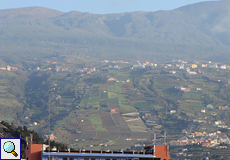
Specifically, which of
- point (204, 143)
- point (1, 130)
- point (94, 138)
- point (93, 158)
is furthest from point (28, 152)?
point (94, 138)

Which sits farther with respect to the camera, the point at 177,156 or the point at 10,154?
the point at 177,156

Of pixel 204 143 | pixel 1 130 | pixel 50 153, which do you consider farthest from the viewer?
pixel 204 143

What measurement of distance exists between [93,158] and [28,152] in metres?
4.69

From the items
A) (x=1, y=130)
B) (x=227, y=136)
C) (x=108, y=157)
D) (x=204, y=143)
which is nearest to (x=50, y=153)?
(x=108, y=157)

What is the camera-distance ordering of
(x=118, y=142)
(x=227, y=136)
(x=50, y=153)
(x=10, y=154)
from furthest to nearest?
(x=227, y=136)
(x=118, y=142)
(x=50, y=153)
(x=10, y=154)

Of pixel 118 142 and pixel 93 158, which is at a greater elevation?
pixel 118 142

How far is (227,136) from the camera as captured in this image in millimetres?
194875

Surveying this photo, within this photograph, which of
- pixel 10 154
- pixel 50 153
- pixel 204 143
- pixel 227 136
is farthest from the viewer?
pixel 227 136

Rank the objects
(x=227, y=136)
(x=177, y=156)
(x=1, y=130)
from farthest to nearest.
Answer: (x=227, y=136) → (x=177, y=156) → (x=1, y=130)

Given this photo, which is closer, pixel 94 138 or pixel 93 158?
pixel 93 158

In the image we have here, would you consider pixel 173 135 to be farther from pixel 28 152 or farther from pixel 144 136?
pixel 28 152

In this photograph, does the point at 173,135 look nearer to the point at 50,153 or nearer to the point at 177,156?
the point at 177,156

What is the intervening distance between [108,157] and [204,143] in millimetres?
135787

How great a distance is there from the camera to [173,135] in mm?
196750
